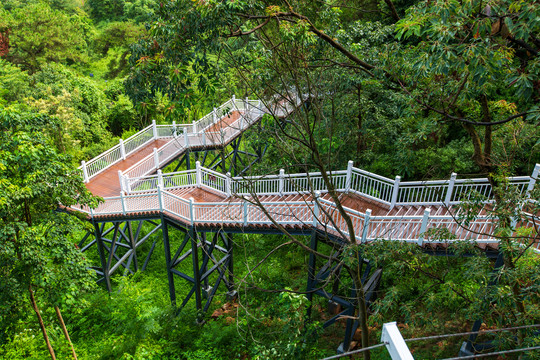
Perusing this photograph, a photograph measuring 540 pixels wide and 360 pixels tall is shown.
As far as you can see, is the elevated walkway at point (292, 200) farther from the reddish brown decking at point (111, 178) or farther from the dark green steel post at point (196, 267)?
the dark green steel post at point (196, 267)

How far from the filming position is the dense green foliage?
6.65 meters

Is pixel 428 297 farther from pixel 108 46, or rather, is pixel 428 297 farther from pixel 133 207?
pixel 108 46

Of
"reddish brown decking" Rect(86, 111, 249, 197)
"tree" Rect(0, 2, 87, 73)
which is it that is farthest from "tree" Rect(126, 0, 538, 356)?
"tree" Rect(0, 2, 87, 73)

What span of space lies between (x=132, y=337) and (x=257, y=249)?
23.6 feet

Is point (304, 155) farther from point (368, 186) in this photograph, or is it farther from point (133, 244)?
point (133, 244)

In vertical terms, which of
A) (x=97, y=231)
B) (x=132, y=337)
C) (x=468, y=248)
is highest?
(x=468, y=248)

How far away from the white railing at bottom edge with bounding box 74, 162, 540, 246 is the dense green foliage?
98cm

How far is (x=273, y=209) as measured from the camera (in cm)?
1170

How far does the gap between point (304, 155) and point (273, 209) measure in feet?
6.80

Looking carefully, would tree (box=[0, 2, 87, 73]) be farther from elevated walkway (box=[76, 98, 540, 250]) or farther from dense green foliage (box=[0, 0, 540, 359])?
elevated walkway (box=[76, 98, 540, 250])

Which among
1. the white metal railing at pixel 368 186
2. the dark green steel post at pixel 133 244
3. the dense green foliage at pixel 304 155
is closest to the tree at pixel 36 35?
the dense green foliage at pixel 304 155

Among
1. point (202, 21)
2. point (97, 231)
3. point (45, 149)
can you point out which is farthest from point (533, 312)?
point (97, 231)

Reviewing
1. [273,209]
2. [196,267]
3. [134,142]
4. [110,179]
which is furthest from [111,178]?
[273,209]

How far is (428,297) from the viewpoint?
25.7 ft
